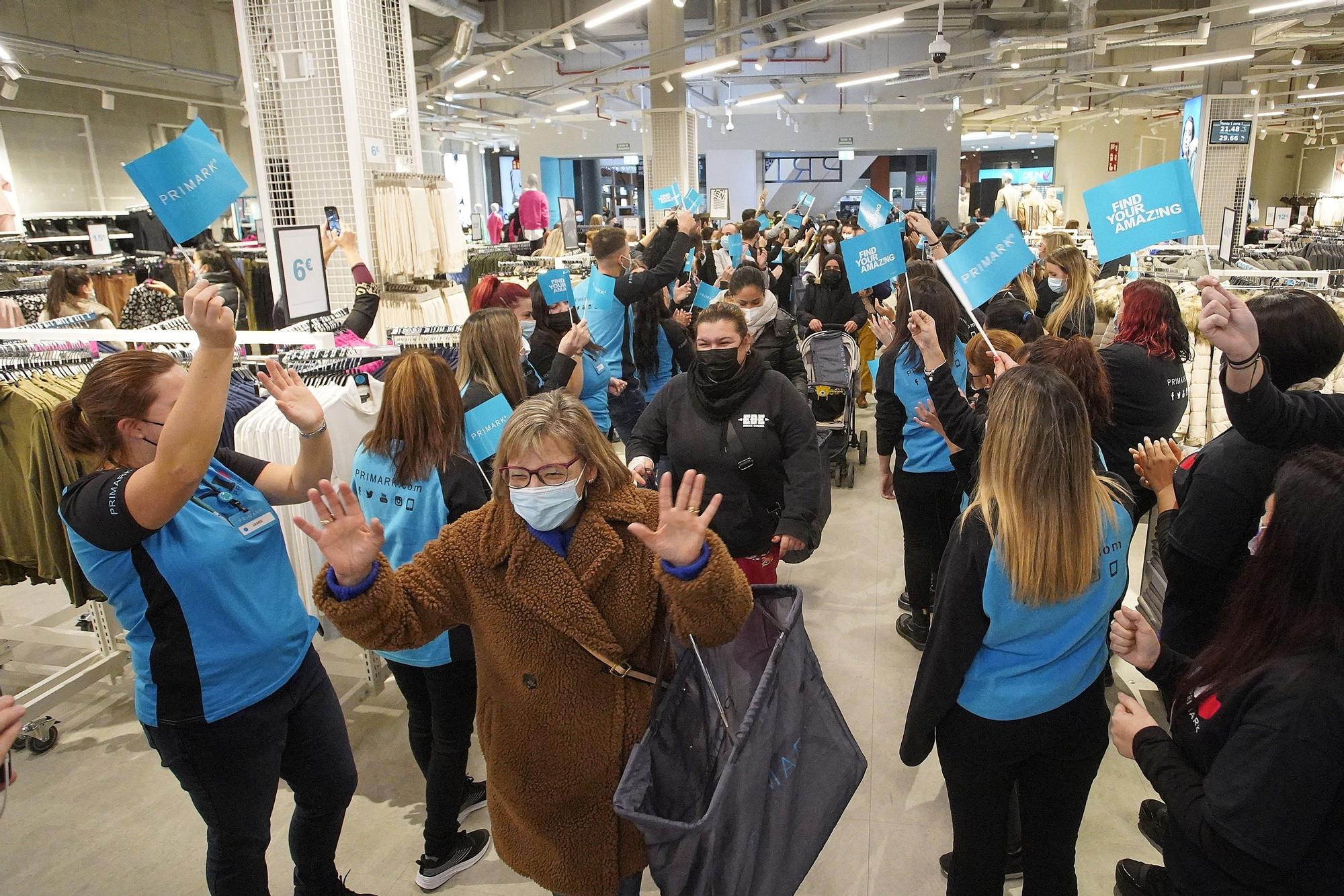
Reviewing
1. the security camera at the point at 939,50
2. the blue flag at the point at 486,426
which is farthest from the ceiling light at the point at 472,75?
the blue flag at the point at 486,426

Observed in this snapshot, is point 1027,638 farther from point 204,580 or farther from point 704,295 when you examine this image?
point 704,295

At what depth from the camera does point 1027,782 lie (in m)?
2.10

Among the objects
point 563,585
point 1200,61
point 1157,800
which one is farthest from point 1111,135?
point 563,585

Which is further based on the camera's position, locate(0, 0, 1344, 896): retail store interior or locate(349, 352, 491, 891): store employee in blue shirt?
locate(0, 0, 1344, 896): retail store interior

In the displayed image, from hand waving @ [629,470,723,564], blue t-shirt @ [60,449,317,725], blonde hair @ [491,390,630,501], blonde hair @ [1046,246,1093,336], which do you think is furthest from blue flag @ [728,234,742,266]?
hand waving @ [629,470,723,564]

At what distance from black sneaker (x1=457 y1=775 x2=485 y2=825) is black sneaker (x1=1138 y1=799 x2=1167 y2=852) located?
2.23m

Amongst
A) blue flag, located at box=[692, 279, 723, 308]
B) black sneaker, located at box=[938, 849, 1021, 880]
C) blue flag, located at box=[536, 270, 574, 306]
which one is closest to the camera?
black sneaker, located at box=[938, 849, 1021, 880]

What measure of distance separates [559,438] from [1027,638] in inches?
45.2

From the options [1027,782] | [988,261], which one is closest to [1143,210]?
[988,261]

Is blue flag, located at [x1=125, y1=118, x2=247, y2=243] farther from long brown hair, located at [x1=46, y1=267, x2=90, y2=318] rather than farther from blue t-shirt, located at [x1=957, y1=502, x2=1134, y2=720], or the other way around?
long brown hair, located at [x1=46, y1=267, x2=90, y2=318]

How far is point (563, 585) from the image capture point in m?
1.84

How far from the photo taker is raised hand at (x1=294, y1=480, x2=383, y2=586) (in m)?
1.71

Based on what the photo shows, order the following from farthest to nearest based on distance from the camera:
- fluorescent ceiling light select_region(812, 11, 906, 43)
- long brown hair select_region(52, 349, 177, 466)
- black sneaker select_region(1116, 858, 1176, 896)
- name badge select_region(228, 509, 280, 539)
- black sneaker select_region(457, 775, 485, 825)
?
1. fluorescent ceiling light select_region(812, 11, 906, 43)
2. black sneaker select_region(457, 775, 485, 825)
3. black sneaker select_region(1116, 858, 1176, 896)
4. name badge select_region(228, 509, 280, 539)
5. long brown hair select_region(52, 349, 177, 466)

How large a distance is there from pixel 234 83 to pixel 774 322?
12.5 m
